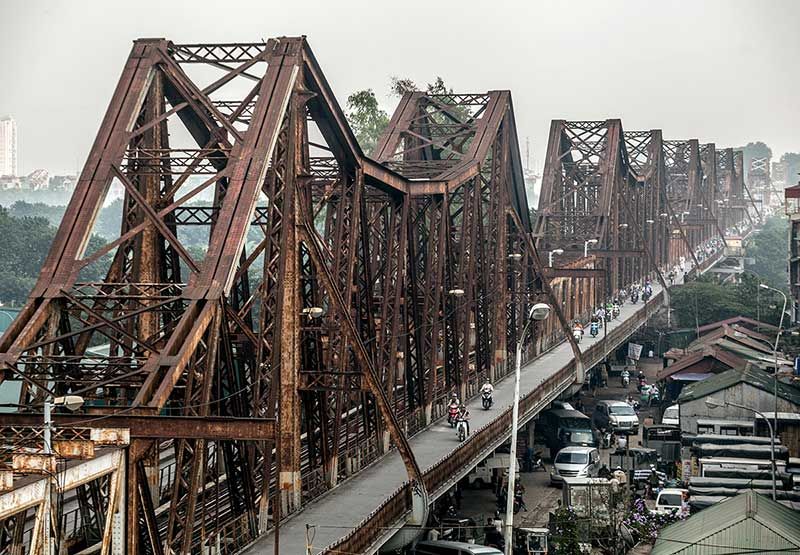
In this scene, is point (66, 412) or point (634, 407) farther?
point (634, 407)

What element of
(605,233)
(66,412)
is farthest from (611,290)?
(66,412)

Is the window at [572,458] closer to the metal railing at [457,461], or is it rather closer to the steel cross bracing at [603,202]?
the metal railing at [457,461]

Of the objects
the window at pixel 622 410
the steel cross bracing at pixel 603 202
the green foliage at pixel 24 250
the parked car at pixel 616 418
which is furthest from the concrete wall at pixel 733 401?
the green foliage at pixel 24 250

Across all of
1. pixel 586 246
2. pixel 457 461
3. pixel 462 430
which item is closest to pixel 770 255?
pixel 586 246

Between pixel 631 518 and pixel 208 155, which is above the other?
pixel 208 155

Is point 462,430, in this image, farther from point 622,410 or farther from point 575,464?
point 622,410

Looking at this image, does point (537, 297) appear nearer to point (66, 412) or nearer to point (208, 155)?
point (208, 155)

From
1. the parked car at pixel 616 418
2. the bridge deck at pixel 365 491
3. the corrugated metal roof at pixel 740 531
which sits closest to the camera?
the bridge deck at pixel 365 491
